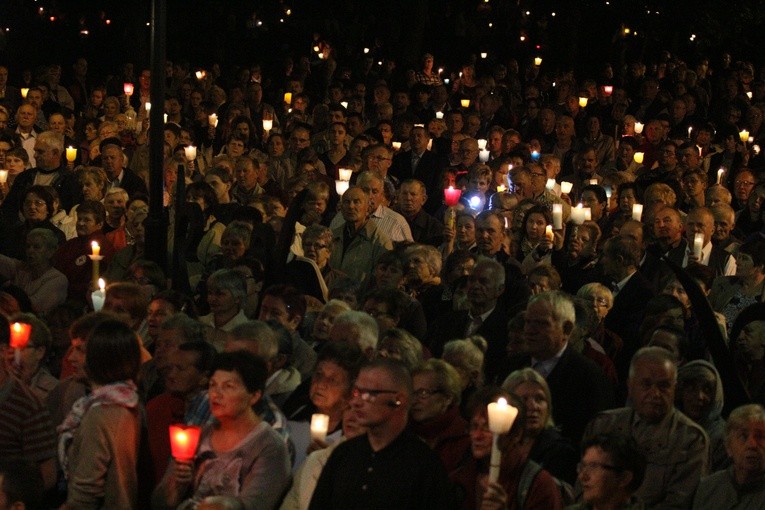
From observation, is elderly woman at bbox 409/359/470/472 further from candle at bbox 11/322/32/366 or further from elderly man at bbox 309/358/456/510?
candle at bbox 11/322/32/366

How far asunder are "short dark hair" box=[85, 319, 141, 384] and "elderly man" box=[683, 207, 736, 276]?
5.79 metres

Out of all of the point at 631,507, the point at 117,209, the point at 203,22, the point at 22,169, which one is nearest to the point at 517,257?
the point at 117,209

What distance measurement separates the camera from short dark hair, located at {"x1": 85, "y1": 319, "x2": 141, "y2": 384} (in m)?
6.24

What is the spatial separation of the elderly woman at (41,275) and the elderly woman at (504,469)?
16.4ft

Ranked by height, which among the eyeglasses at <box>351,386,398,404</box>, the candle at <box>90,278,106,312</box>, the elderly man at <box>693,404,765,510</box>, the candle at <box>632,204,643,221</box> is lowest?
the elderly man at <box>693,404,765,510</box>

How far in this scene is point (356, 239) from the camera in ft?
37.7

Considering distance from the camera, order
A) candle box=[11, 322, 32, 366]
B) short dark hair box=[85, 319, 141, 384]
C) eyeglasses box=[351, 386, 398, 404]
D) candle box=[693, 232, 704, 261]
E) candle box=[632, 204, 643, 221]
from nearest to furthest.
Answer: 1. eyeglasses box=[351, 386, 398, 404]
2. short dark hair box=[85, 319, 141, 384]
3. candle box=[11, 322, 32, 366]
4. candle box=[693, 232, 704, 261]
5. candle box=[632, 204, 643, 221]

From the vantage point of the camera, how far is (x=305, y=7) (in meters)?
32.4

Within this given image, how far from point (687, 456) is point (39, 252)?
5.51 m

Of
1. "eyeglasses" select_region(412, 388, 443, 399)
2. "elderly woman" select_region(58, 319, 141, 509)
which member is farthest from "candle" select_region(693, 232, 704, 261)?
"elderly woman" select_region(58, 319, 141, 509)

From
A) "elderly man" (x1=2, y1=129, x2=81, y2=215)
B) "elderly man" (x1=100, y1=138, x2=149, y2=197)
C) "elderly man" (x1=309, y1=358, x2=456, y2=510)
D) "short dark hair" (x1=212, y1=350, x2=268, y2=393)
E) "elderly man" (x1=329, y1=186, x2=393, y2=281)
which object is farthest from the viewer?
"elderly man" (x1=100, y1=138, x2=149, y2=197)

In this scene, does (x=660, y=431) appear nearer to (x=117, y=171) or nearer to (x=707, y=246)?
(x=707, y=246)

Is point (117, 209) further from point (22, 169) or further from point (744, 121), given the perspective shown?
point (744, 121)

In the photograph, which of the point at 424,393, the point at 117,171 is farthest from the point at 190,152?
the point at 424,393
